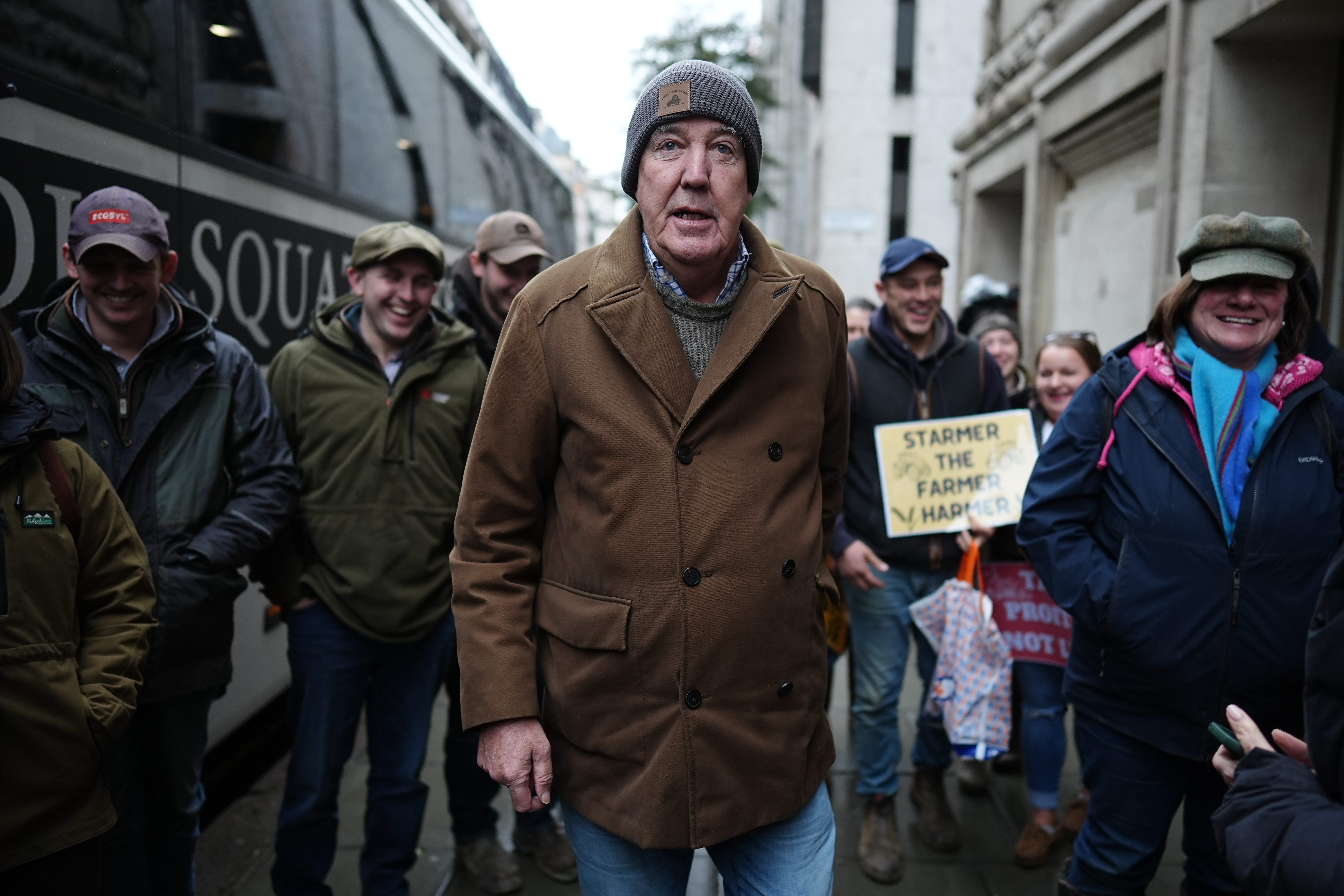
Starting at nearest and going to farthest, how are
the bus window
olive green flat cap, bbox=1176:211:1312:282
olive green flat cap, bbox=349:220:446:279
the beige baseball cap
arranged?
1. olive green flat cap, bbox=1176:211:1312:282
2. the bus window
3. olive green flat cap, bbox=349:220:446:279
4. the beige baseball cap

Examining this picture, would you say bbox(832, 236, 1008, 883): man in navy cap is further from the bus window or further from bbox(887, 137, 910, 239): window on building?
bbox(887, 137, 910, 239): window on building

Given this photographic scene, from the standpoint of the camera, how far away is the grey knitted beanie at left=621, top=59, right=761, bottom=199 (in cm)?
196

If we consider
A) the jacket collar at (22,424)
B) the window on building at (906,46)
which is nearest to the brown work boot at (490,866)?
the jacket collar at (22,424)

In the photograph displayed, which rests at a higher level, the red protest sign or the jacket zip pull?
the jacket zip pull

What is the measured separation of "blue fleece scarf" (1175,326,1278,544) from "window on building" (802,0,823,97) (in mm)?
24239

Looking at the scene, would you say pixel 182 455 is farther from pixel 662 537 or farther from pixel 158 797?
pixel 662 537

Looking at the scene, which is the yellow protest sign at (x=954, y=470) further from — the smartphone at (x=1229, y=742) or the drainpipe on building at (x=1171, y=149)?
the drainpipe on building at (x=1171, y=149)

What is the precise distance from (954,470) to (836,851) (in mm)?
1498

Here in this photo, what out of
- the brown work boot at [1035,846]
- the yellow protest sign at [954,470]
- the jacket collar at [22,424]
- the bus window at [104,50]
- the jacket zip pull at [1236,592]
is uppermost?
the bus window at [104,50]

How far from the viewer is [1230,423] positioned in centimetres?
263

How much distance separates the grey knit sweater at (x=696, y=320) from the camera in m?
2.03

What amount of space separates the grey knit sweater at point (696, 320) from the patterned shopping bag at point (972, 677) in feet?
6.66

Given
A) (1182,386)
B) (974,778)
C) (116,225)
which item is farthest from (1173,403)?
(116,225)

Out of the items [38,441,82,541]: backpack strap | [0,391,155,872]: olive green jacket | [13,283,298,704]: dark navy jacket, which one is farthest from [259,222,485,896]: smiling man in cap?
[38,441,82,541]: backpack strap
